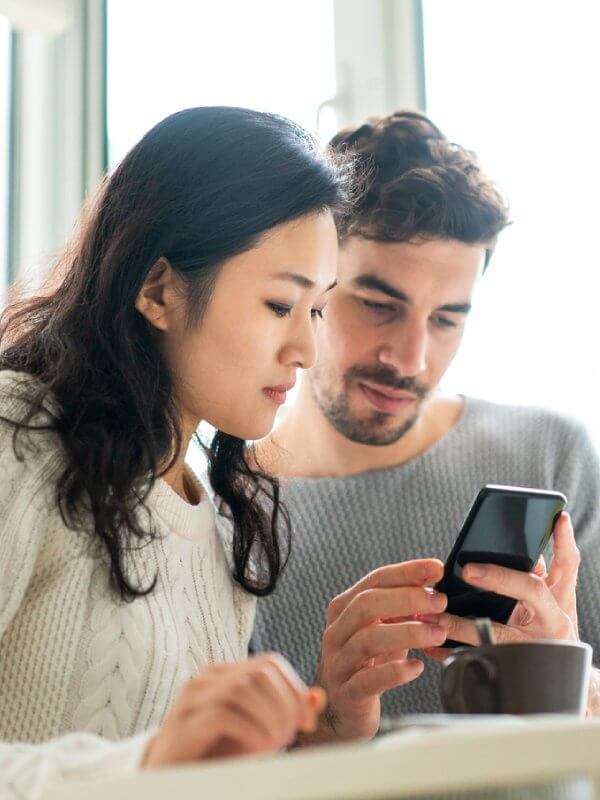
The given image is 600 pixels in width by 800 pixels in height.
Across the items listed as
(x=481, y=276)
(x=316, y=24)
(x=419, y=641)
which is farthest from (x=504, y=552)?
(x=316, y=24)

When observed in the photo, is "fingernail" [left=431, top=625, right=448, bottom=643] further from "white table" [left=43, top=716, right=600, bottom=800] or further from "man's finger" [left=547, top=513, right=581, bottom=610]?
"white table" [left=43, top=716, right=600, bottom=800]

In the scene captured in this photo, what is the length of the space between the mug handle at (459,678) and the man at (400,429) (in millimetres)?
650

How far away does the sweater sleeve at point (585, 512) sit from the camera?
4.62ft

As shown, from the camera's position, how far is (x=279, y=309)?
3.56 feet

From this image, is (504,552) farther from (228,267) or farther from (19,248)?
(19,248)

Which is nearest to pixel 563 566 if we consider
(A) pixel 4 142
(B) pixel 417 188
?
(B) pixel 417 188

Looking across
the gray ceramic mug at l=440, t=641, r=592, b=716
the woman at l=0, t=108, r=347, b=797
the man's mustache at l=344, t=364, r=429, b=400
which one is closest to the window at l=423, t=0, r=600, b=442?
the man's mustache at l=344, t=364, r=429, b=400

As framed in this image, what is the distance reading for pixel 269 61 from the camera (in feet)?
6.35

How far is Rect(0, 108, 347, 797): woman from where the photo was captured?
0.96 meters

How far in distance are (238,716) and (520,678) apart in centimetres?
20

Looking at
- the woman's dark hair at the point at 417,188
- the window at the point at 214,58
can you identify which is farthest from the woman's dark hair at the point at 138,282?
the window at the point at 214,58

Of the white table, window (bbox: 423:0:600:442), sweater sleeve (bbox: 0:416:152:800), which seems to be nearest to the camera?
the white table

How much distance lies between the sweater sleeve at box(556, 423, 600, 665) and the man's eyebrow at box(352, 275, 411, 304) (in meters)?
0.32

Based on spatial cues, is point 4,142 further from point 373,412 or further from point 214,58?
point 373,412
